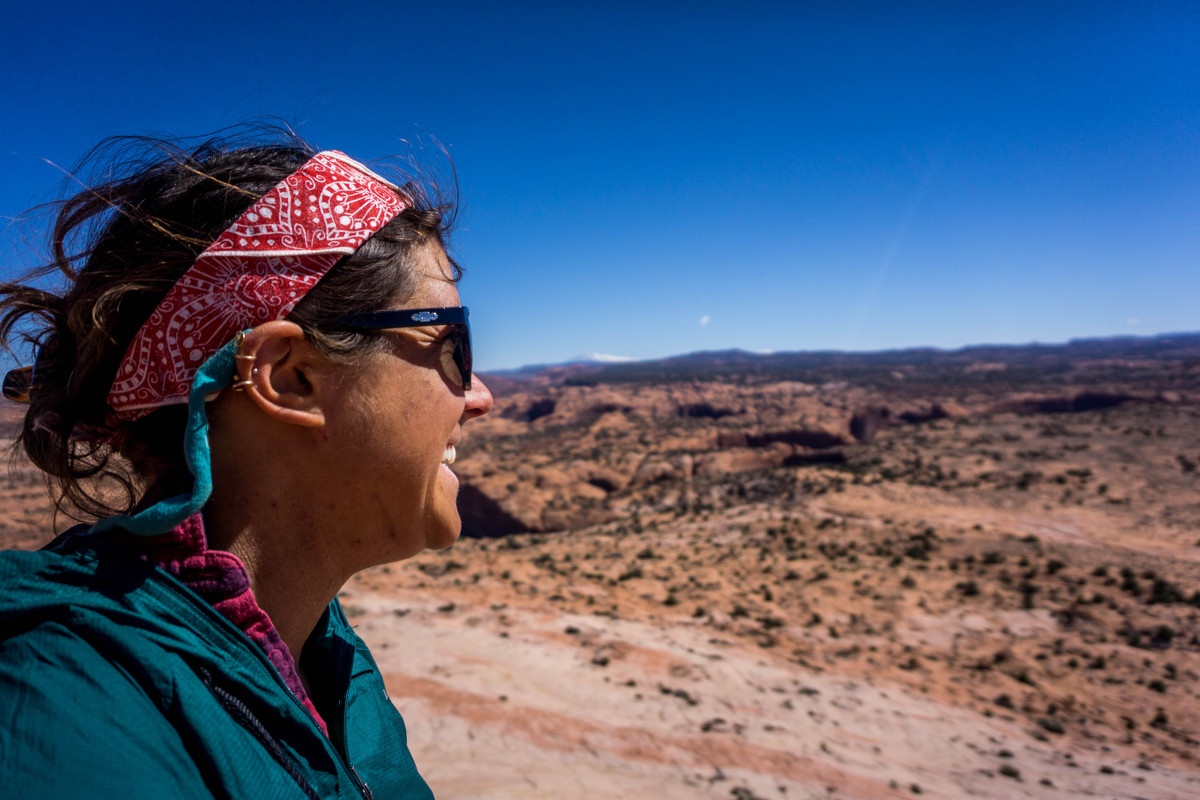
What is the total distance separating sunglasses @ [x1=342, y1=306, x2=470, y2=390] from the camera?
1266 mm

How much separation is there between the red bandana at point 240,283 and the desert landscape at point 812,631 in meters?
0.94

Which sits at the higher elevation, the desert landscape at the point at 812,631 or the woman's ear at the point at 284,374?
the woman's ear at the point at 284,374

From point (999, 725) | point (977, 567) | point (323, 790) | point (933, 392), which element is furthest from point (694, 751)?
point (933, 392)

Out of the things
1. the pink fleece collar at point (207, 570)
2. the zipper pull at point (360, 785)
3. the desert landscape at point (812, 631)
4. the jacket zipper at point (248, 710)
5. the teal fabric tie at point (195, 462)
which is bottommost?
the desert landscape at point (812, 631)

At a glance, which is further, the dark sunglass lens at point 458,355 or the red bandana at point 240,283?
the dark sunglass lens at point 458,355

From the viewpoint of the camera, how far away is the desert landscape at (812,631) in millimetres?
6324

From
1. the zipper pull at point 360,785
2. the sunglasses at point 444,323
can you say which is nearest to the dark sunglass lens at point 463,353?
the sunglasses at point 444,323

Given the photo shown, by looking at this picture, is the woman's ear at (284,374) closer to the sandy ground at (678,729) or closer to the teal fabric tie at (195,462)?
the teal fabric tie at (195,462)

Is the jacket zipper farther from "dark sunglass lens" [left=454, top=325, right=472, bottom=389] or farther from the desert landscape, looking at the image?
the desert landscape

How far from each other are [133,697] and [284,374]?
569 mm

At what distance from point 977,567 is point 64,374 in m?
17.0

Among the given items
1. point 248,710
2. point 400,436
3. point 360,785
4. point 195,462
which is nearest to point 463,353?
point 400,436

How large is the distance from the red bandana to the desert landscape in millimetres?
937

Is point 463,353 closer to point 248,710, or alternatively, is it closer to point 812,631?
point 248,710
